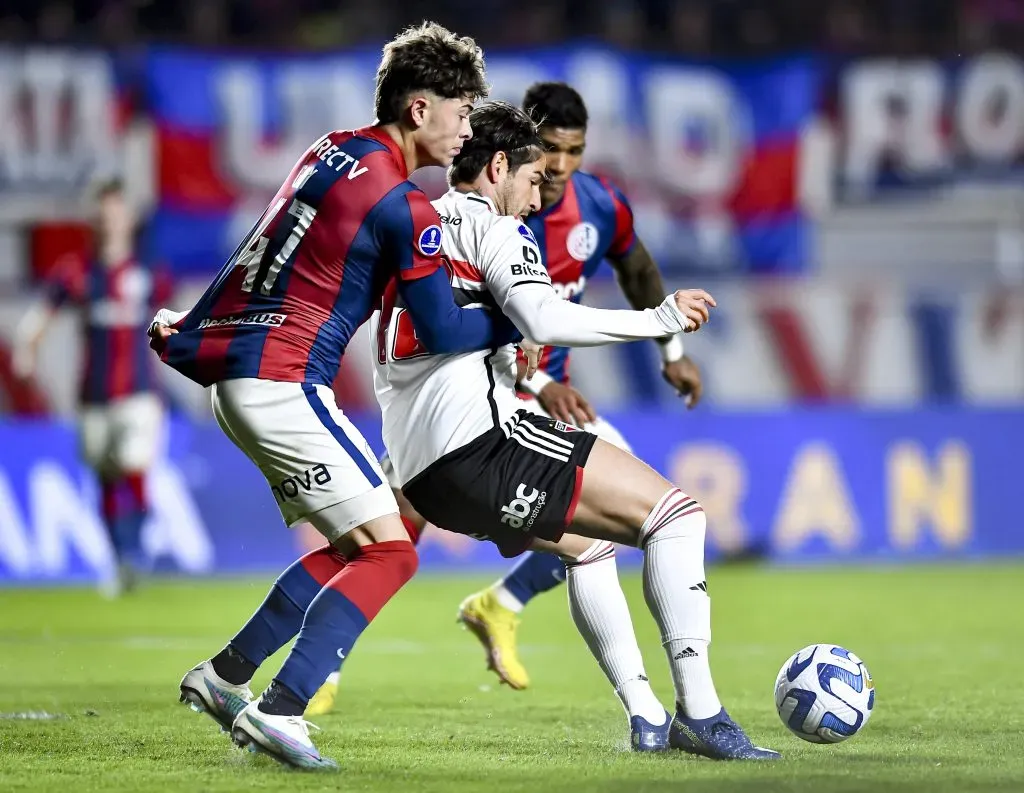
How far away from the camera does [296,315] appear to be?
465 cm

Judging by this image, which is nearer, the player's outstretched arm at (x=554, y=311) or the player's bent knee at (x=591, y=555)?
the player's outstretched arm at (x=554, y=311)

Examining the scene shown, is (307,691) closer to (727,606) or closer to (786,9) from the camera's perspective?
(727,606)

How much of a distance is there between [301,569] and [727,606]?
5441 mm

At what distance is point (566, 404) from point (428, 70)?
4.80 ft

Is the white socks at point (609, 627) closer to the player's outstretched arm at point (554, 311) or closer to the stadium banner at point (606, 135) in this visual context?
the player's outstretched arm at point (554, 311)

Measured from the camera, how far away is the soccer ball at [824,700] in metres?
4.95

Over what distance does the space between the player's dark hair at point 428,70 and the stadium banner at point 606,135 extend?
9431 millimetres

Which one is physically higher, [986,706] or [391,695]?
[986,706]

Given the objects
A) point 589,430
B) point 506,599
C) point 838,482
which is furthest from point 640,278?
point 838,482

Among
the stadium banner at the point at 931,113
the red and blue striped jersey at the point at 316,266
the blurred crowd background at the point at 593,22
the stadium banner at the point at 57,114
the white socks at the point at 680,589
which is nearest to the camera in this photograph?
the red and blue striped jersey at the point at 316,266

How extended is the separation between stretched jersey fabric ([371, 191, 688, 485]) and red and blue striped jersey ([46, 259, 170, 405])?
629 cm

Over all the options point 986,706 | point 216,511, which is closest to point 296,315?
point 986,706

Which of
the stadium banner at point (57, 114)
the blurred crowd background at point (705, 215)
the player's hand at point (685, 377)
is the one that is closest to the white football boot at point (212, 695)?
the player's hand at point (685, 377)

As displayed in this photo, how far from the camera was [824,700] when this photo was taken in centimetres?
496
